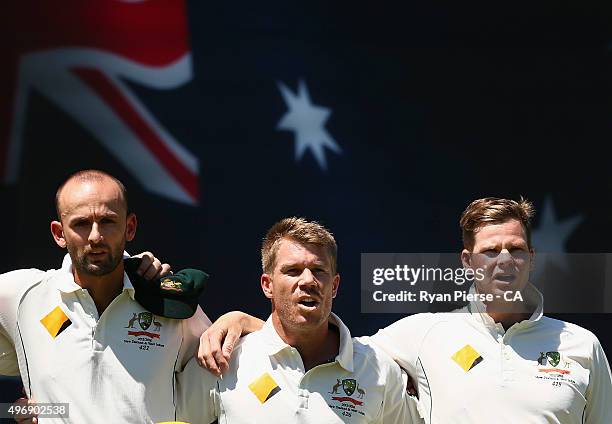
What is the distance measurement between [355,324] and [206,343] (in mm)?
1186

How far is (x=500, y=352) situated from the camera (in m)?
2.83

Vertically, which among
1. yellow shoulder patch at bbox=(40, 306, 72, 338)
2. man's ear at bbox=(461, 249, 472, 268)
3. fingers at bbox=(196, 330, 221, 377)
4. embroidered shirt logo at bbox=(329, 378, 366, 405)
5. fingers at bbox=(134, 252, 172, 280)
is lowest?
embroidered shirt logo at bbox=(329, 378, 366, 405)

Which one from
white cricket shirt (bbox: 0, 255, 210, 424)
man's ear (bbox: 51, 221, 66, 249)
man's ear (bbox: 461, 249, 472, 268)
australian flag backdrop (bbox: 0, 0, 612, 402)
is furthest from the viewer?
australian flag backdrop (bbox: 0, 0, 612, 402)

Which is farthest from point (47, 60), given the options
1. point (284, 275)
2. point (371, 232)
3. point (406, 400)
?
point (406, 400)

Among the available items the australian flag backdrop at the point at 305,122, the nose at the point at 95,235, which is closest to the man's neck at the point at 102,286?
the nose at the point at 95,235

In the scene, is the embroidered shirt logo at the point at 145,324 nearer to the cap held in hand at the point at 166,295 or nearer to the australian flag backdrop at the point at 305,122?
the cap held in hand at the point at 166,295

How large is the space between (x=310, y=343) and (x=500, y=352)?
1.59ft

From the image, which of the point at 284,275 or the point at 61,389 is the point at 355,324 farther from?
the point at 61,389

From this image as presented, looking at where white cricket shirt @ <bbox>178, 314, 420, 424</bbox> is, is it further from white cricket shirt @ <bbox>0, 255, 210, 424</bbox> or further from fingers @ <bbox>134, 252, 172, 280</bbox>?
fingers @ <bbox>134, 252, 172, 280</bbox>

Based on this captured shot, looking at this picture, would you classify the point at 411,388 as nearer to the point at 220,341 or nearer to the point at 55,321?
the point at 220,341

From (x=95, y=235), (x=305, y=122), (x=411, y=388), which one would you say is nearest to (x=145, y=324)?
(x=95, y=235)

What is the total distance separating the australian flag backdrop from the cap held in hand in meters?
1.01

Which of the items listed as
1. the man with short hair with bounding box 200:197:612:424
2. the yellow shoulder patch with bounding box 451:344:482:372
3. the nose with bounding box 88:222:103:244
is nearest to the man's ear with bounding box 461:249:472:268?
the man with short hair with bounding box 200:197:612:424

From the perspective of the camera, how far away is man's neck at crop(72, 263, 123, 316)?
2.77m
